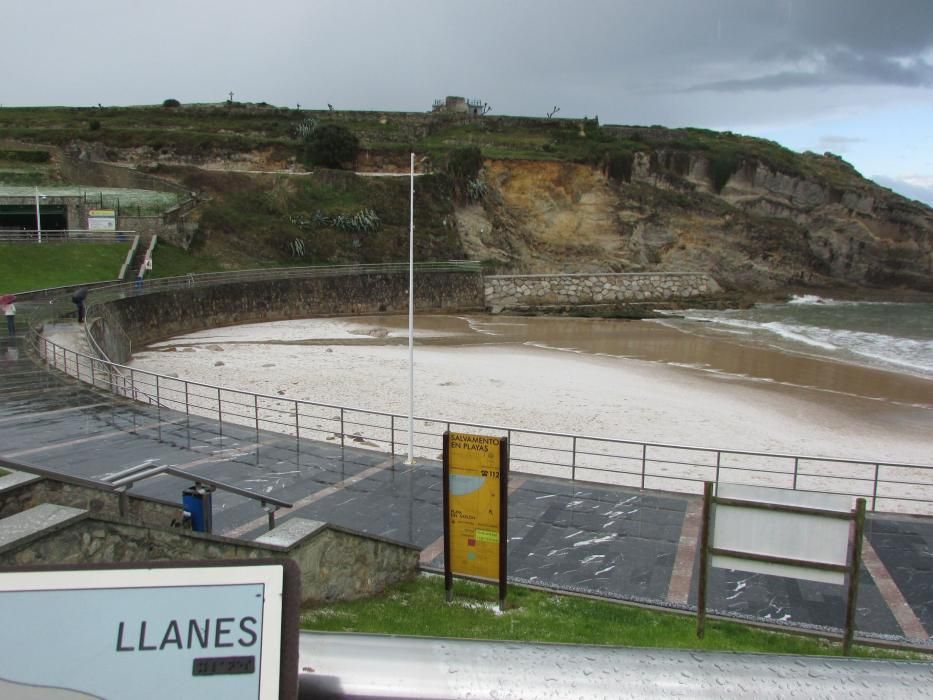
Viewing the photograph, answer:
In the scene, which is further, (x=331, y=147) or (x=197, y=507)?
(x=331, y=147)

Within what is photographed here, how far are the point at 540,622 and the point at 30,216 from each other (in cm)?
4440

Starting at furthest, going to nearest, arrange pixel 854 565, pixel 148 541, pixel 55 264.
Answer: pixel 55 264 < pixel 854 565 < pixel 148 541

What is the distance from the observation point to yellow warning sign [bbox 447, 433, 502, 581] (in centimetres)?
765

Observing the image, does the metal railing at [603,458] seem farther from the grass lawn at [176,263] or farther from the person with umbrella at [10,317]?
the grass lawn at [176,263]

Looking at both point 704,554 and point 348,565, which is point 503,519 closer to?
point 348,565

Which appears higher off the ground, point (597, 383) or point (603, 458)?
point (603, 458)

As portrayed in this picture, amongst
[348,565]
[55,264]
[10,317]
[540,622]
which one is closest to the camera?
[540,622]

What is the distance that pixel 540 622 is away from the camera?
7.06 metres

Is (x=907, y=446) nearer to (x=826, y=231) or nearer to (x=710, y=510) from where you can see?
(x=710, y=510)

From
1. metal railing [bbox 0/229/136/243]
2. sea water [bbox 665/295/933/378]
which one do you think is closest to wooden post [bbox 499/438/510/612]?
sea water [bbox 665/295/933/378]

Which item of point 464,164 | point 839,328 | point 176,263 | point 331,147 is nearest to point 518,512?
point 176,263

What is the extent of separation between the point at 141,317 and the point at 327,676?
113ft

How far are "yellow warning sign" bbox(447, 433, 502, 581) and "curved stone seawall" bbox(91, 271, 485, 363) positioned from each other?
20.0m

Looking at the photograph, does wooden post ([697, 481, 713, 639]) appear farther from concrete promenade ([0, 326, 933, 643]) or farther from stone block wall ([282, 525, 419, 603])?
stone block wall ([282, 525, 419, 603])
